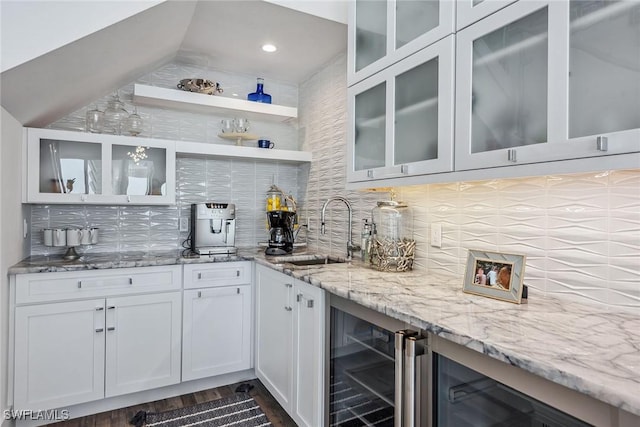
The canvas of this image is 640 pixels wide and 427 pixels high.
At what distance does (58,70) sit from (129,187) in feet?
2.92

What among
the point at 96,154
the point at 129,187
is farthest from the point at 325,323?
the point at 96,154

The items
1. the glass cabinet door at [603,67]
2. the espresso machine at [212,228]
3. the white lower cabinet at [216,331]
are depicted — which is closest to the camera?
the glass cabinet door at [603,67]

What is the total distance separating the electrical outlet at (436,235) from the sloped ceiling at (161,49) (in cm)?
145

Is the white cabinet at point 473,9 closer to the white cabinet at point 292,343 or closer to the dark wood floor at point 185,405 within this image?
the white cabinet at point 292,343

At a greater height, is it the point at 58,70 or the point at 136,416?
the point at 58,70

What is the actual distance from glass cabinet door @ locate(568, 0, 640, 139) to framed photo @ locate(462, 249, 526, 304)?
1.72 ft

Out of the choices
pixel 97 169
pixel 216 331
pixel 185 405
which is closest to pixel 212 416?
pixel 185 405

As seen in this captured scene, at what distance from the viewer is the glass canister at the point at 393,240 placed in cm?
202

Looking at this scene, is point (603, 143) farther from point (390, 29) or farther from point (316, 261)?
point (316, 261)

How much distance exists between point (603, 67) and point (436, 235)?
1.07m

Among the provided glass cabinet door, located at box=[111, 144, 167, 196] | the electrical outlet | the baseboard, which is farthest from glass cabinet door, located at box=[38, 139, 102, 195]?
the electrical outlet

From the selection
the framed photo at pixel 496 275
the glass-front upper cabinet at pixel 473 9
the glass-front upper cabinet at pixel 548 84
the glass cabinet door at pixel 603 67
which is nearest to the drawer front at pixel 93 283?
the framed photo at pixel 496 275

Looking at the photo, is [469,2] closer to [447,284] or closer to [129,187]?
[447,284]

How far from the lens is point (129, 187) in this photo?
8.39 feet
